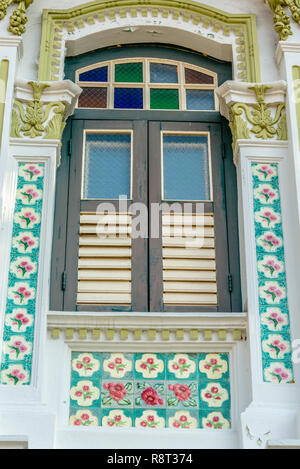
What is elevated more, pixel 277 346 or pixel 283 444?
pixel 277 346

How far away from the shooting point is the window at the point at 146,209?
26.1 ft

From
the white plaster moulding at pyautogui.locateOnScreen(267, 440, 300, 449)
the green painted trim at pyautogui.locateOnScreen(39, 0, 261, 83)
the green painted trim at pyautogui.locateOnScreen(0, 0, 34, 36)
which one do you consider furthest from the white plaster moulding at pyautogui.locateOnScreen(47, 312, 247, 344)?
the green painted trim at pyautogui.locateOnScreen(0, 0, 34, 36)

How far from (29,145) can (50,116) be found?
0.38m

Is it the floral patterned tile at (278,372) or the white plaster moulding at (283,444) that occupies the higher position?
the floral patterned tile at (278,372)

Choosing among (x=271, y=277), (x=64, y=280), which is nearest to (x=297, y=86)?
(x=271, y=277)

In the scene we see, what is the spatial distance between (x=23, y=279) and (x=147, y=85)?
8.53 feet

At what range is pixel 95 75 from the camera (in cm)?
920

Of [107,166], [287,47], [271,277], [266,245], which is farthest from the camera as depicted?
[287,47]

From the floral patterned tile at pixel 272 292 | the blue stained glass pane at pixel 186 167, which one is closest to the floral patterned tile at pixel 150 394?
the floral patterned tile at pixel 272 292

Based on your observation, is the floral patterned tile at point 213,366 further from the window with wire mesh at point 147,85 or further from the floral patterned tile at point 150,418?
the window with wire mesh at point 147,85

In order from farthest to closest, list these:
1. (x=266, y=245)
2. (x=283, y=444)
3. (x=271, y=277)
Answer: (x=266, y=245) < (x=271, y=277) < (x=283, y=444)

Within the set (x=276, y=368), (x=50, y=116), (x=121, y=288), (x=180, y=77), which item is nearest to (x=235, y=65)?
(x=180, y=77)

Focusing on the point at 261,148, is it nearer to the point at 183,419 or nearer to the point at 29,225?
the point at 29,225
